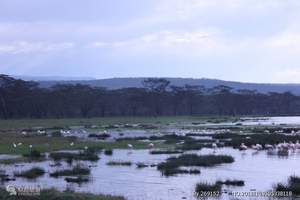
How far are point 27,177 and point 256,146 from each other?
66.6 ft

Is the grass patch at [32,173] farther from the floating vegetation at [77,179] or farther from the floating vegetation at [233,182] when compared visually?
the floating vegetation at [233,182]

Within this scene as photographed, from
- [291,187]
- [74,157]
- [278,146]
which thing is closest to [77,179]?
[291,187]

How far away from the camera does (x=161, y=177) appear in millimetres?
27688

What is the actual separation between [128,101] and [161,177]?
102 meters

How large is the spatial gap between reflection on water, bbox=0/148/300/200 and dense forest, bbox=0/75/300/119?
73073 mm

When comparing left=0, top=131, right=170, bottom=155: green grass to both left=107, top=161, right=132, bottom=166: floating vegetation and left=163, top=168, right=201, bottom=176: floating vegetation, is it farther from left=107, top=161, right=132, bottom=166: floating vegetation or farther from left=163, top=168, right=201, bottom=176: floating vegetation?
left=163, top=168, right=201, bottom=176: floating vegetation

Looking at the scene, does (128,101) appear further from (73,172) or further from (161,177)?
(161,177)

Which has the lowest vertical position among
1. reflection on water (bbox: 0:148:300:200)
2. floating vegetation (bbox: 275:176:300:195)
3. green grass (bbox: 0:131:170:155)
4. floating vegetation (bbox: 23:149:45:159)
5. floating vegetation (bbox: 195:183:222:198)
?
green grass (bbox: 0:131:170:155)

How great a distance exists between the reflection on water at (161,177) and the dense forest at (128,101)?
240 feet

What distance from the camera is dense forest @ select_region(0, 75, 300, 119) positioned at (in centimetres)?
10838

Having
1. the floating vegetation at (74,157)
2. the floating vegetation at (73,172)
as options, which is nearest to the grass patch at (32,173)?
the floating vegetation at (73,172)

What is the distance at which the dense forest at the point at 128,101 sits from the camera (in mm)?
108375

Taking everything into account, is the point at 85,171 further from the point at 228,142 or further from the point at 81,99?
the point at 81,99

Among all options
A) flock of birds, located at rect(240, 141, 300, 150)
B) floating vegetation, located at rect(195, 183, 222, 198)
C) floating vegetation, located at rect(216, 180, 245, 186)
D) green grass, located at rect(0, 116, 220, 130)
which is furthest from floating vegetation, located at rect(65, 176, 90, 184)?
green grass, located at rect(0, 116, 220, 130)
